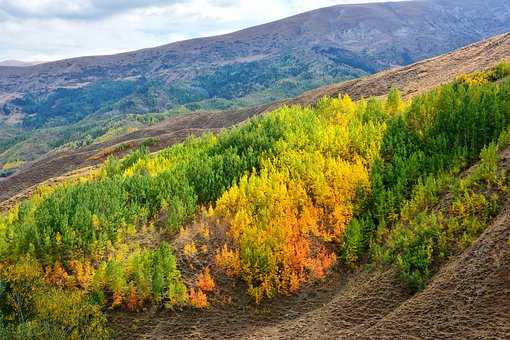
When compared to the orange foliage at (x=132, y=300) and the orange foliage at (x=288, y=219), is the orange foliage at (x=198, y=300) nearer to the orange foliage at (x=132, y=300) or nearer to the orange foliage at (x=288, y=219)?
the orange foliage at (x=288, y=219)

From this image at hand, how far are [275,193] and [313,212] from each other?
197cm

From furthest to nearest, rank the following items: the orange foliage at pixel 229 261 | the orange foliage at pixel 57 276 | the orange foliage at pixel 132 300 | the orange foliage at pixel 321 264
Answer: the orange foliage at pixel 57 276, the orange foliage at pixel 229 261, the orange foliage at pixel 321 264, the orange foliage at pixel 132 300

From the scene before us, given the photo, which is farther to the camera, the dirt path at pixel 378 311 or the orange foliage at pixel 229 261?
the orange foliage at pixel 229 261

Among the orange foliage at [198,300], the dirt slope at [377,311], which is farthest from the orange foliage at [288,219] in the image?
the orange foliage at [198,300]

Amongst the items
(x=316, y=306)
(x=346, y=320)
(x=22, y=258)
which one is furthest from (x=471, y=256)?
(x=22, y=258)

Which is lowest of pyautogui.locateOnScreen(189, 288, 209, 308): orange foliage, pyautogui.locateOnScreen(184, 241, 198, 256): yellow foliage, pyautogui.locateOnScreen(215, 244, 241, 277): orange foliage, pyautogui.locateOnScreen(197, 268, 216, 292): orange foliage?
pyautogui.locateOnScreen(189, 288, 209, 308): orange foliage

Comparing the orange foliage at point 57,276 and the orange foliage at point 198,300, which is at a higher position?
the orange foliage at point 57,276

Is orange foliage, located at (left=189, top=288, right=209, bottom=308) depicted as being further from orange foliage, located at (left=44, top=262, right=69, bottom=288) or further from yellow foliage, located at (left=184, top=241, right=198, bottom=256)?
orange foliage, located at (left=44, top=262, right=69, bottom=288)

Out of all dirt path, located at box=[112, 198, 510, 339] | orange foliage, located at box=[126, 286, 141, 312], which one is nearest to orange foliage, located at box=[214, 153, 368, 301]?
dirt path, located at box=[112, 198, 510, 339]

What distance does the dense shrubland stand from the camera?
57.6 ft

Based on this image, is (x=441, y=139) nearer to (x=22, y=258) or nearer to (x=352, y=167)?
A: (x=352, y=167)

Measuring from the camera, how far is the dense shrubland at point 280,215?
17.5 metres

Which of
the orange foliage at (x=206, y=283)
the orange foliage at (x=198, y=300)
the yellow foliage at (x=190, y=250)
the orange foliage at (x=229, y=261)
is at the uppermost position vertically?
the yellow foliage at (x=190, y=250)

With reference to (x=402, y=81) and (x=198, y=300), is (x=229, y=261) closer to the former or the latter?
(x=198, y=300)
